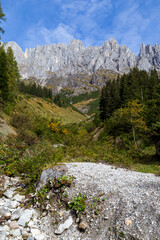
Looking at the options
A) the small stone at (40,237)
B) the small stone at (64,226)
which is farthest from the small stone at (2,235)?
the small stone at (64,226)

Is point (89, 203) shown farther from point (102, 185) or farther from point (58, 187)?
point (58, 187)

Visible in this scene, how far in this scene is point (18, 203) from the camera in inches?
285

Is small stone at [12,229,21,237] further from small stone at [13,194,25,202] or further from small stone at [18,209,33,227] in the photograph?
small stone at [13,194,25,202]

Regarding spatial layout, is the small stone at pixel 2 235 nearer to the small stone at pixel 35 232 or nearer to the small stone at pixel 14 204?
the small stone at pixel 35 232

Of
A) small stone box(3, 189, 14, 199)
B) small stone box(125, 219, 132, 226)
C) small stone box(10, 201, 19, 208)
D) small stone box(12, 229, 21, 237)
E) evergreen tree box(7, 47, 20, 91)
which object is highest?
evergreen tree box(7, 47, 20, 91)

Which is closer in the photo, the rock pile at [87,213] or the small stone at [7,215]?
the rock pile at [87,213]

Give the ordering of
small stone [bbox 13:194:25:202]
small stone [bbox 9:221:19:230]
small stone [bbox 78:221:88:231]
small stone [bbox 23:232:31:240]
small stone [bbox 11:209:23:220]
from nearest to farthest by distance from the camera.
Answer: small stone [bbox 23:232:31:240], small stone [bbox 78:221:88:231], small stone [bbox 9:221:19:230], small stone [bbox 11:209:23:220], small stone [bbox 13:194:25:202]

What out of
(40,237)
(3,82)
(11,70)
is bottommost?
(40,237)

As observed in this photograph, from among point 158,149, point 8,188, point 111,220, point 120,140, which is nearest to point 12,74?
point 120,140

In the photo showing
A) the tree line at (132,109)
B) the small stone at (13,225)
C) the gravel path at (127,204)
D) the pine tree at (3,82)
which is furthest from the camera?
the pine tree at (3,82)

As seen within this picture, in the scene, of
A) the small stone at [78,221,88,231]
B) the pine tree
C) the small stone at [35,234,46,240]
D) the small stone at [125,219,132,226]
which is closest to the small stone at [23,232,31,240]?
the small stone at [35,234,46,240]

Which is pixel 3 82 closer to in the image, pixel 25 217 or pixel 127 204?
pixel 25 217

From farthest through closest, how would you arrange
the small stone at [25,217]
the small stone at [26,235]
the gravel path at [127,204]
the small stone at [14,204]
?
the small stone at [14,204] → the small stone at [25,217] → the small stone at [26,235] → the gravel path at [127,204]

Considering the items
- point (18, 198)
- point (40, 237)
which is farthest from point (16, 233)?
point (18, 198)
